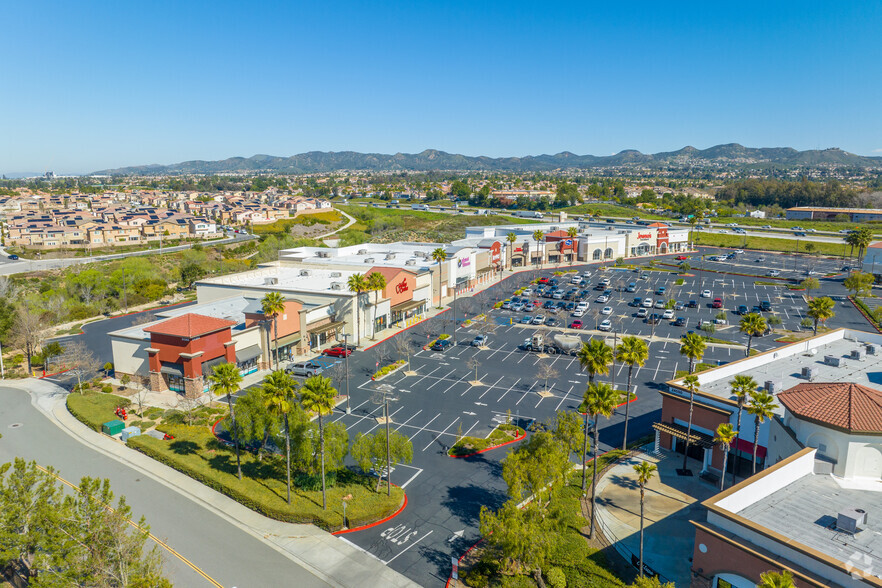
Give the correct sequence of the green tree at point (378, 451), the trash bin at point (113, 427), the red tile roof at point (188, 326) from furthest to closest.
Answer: the red tile roof at point (188, 326)
the trash bin at point (113, 427)
the green tree at point (378, 451)

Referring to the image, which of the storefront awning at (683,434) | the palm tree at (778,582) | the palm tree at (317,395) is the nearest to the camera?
the palm tree at (778,582)

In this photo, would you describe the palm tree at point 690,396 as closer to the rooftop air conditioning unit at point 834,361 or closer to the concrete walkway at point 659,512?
the concrete walkway at point 659,512

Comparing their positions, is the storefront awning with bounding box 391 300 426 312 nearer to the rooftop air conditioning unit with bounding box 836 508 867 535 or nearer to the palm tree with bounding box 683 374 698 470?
the palm tree with bounding box 683 374 698 470

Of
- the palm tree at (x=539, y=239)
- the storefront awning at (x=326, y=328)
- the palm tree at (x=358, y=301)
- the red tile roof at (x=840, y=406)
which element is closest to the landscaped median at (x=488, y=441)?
the red tile roof at (x=840, y=406)

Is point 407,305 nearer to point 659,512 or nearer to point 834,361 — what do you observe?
point 659,512

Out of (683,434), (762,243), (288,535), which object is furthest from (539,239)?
(288,535)

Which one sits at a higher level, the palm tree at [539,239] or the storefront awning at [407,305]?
the palm tree at [539,239]
